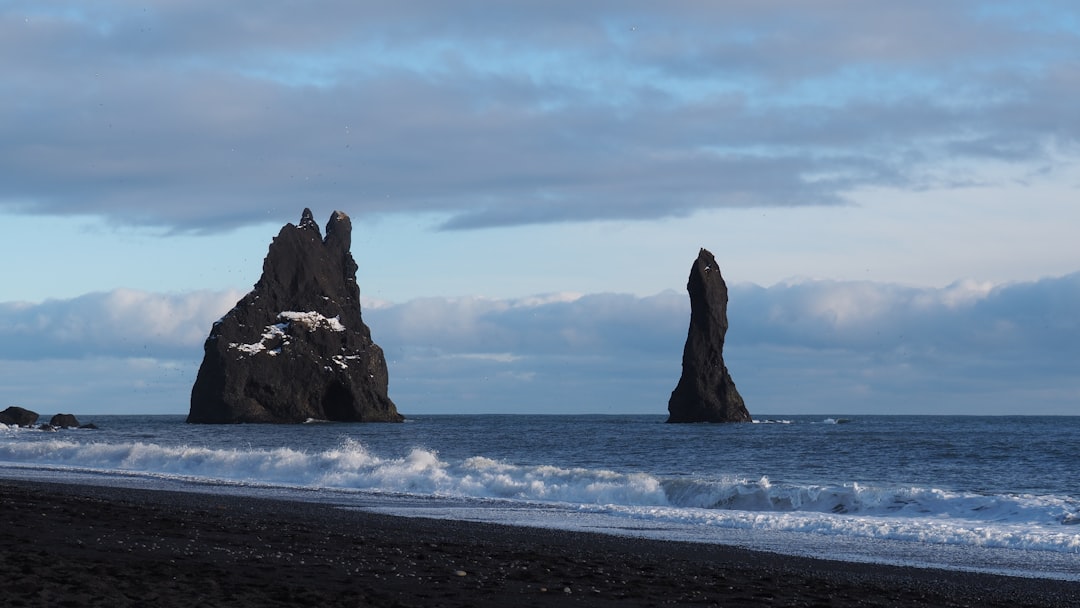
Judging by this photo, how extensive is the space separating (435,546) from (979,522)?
1405cm

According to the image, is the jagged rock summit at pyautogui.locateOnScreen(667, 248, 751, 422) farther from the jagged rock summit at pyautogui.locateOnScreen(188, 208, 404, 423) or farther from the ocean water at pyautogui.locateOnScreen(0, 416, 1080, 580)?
the ocean water at pyautogui.locateOnScreen(0, 416, 1080, 580)

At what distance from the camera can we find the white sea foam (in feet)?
80.3

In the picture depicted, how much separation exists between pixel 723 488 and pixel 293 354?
110 m

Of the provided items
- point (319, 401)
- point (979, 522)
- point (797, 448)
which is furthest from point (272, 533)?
point (319, 401)

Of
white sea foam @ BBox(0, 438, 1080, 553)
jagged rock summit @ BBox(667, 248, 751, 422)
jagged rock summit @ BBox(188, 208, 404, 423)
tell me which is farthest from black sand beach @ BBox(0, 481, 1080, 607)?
jagged rock summit @ BBox(667, 248, 751, 422)

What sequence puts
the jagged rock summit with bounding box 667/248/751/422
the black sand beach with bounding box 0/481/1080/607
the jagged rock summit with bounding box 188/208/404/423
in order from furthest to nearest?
the jagged rock summit with bounding box 667/248/751/422, the jagged rock summit with bounding box 188/208/404/423, the black sand beach with bounding box 0/481/1080/607

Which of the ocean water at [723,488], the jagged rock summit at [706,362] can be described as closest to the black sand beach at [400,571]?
the ocean water at [723,488]

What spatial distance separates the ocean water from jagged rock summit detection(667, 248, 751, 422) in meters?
70.9

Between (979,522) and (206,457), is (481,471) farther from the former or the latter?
(979,522)

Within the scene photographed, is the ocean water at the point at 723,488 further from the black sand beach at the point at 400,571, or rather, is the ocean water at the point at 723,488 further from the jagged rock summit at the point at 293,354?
the jagged rock summit at the point at 293,354

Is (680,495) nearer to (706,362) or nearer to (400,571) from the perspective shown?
(400,571)

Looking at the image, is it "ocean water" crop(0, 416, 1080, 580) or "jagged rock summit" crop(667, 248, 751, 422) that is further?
"jagged rock summit" crop(667, 248, 751, 422)

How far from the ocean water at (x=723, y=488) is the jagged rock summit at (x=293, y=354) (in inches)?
2820

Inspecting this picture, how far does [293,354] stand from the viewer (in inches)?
5354
